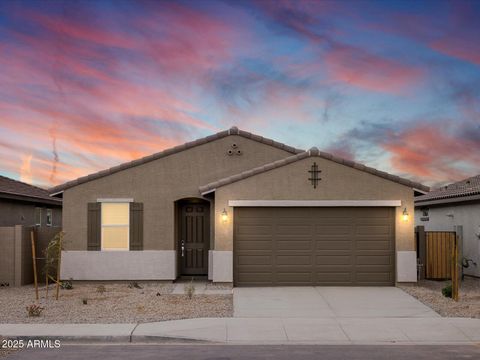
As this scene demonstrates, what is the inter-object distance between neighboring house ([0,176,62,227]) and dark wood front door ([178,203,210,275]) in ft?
23.3

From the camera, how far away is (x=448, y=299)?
1524 cm

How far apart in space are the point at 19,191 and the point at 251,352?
17.3 m

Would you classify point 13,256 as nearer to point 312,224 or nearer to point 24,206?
point 24,206

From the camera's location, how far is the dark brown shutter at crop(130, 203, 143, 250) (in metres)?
18.9

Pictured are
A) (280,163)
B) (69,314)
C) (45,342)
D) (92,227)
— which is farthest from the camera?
(92,227)

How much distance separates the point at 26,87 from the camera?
786 inches

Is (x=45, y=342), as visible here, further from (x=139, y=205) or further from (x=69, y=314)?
(x=139, y=205)

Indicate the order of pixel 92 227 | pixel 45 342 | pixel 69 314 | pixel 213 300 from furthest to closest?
pixel 92 227 < pixel 213 300 < pixel 69 314 < pixel 45 342

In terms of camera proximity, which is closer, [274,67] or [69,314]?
[69,314]

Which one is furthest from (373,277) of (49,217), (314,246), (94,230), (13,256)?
(49,217)

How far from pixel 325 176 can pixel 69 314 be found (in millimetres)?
8104

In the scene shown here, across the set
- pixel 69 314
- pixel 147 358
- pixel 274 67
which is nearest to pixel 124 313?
pixel 69 314

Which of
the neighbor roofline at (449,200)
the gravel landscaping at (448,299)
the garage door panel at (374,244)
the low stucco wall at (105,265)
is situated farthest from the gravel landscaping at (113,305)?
the neighbor roofline at (449,200)

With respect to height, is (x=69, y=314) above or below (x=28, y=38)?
below
